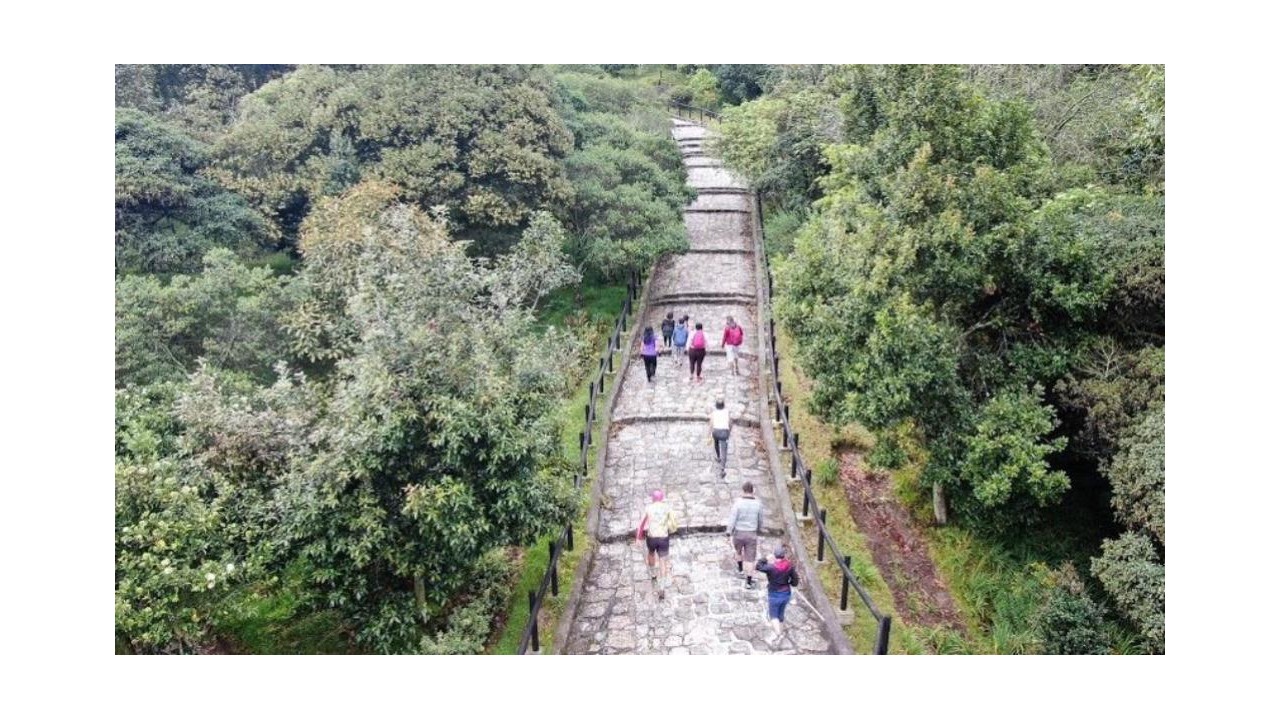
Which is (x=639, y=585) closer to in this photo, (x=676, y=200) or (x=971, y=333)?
(x=971, y=333)

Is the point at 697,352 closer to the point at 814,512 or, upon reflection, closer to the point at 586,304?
the point at 814,512

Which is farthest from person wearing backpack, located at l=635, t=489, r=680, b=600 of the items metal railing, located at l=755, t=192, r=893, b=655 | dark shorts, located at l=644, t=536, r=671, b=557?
metal railing, located at l=755, t=192, r=893, b=655

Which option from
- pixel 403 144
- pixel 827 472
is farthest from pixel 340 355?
pixel 403 144

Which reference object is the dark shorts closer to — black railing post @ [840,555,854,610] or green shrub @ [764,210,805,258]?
black railing post @ [840,555,854,610]

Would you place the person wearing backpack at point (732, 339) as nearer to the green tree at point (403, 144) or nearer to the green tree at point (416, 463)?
the green tree at point (403, 144)

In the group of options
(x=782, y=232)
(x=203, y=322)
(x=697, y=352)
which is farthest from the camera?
(x=782, y=232)

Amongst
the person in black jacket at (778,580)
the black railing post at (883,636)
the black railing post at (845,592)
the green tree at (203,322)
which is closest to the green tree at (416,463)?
the person in black jacket at (778,580)
